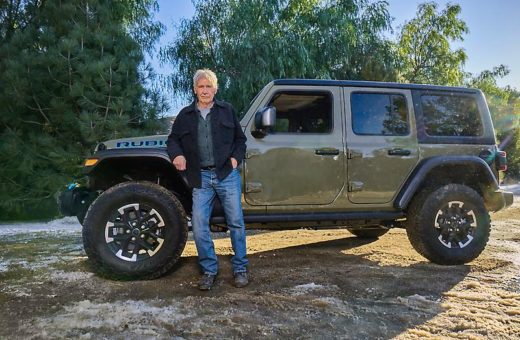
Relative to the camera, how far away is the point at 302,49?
1194 centimetres

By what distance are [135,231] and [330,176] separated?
183 cm

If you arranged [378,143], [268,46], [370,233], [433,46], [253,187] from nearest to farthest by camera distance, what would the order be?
[253,187]
[378,143]
[370,233]
[268,46]
[433,46]

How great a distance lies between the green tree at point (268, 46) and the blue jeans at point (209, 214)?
814 cm

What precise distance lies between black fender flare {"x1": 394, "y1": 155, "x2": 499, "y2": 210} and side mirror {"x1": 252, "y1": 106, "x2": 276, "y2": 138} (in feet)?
4.85

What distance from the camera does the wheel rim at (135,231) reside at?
145 inches

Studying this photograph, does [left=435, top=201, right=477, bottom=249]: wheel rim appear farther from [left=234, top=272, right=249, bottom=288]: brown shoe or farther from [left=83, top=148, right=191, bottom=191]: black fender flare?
[left=83, top=148, right=191, bottom=191]: black fender flare

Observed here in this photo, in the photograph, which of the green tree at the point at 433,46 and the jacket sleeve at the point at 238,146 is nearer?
the jacket sleeve at the point at 238,146

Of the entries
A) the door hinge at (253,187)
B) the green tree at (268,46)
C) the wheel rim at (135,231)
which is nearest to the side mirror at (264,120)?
the door hinge at (253,187)

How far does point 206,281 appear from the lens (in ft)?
11.3

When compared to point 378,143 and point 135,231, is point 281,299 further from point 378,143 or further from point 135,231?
point 378,143

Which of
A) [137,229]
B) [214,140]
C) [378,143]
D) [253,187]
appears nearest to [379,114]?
[378,143]

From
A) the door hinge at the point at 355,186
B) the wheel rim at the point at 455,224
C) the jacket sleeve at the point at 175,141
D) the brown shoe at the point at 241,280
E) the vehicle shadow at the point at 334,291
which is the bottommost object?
the vehicle shadow at the point at 334,291

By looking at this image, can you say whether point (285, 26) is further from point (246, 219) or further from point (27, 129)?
point (246, 219)

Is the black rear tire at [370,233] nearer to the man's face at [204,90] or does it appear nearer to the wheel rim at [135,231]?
the wheel rim at [135,231]
